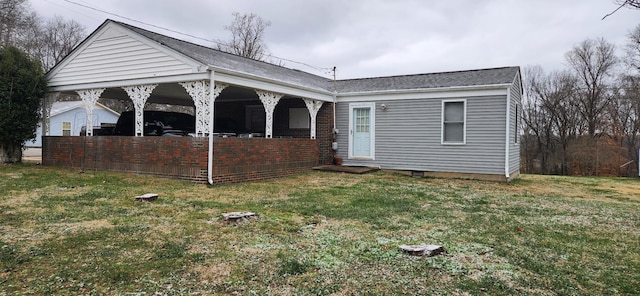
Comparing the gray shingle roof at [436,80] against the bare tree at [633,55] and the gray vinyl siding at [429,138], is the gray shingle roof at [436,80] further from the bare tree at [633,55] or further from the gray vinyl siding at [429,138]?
the bare tree at [633,55]

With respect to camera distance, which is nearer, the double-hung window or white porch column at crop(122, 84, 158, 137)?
white porch column at crop(122, 84, 158, 137)

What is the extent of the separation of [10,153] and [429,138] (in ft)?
40.5

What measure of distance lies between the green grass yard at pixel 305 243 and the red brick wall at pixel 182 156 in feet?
3.15

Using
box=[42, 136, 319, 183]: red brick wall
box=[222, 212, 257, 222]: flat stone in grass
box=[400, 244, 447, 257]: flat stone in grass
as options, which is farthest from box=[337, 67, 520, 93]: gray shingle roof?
box=[400, 244, 447, 257]: flat stone in grass

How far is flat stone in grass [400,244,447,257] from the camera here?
3.90m

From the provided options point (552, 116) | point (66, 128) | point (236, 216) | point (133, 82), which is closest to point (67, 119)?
point (66, 128)

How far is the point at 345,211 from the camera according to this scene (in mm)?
6219

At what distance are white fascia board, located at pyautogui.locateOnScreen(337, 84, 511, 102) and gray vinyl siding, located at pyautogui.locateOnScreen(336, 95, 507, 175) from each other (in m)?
0.12

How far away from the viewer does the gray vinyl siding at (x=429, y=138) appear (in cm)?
1110

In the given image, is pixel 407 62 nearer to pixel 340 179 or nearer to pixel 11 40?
pixel 340 179

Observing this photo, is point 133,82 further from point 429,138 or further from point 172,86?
point 429,138

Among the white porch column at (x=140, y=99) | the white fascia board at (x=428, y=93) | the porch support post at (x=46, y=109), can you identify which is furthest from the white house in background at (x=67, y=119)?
the white fascia board at (x=428, y=93)

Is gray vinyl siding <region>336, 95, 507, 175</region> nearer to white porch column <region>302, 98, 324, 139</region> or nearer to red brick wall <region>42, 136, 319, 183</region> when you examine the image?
white porch column <region>302, 98, 324, 139</region>

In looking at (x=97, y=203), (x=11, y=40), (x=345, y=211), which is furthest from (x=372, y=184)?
(x=11, y=40)
